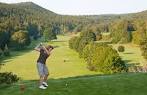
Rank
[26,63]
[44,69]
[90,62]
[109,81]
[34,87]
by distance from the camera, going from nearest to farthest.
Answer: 1. [44,69]
2. [34,87]
3. [109,81]
4. [90,62]
5. [26,63]

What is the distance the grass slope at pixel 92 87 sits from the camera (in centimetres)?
3012

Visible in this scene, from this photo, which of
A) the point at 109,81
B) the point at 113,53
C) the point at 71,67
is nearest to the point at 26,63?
the point at 71,67

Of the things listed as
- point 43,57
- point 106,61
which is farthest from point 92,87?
point 106,61

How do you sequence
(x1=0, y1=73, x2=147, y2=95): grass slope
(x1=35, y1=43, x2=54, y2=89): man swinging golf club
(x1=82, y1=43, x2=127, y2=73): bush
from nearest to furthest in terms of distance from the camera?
(x1=35, y1=43, x2=54, y2=89): man swinging golf club
(x1=0, y1=73, x2=147, y2=95): grass slope
(x1=82, y1=43, x2=127, y2=73): bush

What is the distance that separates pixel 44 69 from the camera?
96.8ft

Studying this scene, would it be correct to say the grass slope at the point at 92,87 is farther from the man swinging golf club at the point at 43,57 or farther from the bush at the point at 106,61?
the bush at the point at 106,61

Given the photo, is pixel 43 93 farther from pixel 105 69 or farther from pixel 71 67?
pixel 71 67

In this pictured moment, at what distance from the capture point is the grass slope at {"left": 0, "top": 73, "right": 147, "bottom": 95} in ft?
98.8

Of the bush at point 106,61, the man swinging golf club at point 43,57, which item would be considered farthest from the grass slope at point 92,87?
the bush at point 106,61

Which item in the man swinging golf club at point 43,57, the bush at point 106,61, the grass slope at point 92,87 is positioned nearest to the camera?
the man swinging golf club at point 43,57

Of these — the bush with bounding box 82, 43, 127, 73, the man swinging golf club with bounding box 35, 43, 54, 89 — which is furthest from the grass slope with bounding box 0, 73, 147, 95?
the bush with bounding box 82, 43, 127, 73

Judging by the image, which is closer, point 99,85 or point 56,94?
point 56,94

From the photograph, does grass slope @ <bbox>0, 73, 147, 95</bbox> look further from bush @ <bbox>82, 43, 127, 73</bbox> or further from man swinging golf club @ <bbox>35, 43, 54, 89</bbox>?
bush @ <bbox>82, 43, 127, 73</bbox>

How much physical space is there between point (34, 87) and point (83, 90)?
404 cm
